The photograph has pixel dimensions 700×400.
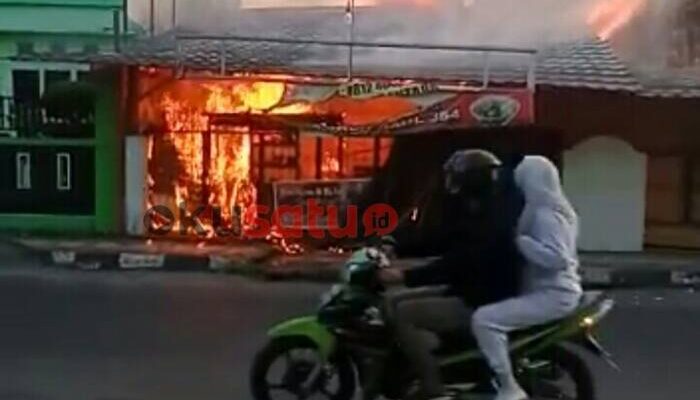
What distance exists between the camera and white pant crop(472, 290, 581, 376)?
20.3 ft

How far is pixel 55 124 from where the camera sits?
57.9ft

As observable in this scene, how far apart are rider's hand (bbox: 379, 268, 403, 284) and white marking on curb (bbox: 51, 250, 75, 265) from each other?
9.13m

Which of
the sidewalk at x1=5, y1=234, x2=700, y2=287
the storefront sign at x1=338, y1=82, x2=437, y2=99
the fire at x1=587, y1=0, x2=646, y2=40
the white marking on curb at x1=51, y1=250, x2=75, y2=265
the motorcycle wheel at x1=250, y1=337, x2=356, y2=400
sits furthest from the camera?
the fire at x1=587, y1=0, x2=646, y2=40

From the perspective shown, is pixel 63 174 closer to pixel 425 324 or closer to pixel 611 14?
pixel 611 14

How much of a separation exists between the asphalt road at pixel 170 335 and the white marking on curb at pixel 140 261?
1.20ft

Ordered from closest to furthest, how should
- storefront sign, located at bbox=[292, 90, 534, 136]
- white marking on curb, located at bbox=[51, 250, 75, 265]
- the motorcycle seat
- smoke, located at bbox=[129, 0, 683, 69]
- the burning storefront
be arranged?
the motorcycle seat, white marking on curb, located at bbox=[51, 250, 75, 265], storefront sign, located at bbox=[292, 90, 534, 136], the burning storefront, smoke, located at bbox=[129, 0, 683, 69]

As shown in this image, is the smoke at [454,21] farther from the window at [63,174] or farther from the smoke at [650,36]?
the window at [63,174]

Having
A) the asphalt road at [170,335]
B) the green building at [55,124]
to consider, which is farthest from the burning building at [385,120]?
the asphalt road at [170,335]

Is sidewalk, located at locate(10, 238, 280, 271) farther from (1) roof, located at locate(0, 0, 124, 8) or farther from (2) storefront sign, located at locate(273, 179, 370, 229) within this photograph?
(1) roof, located at locate(0, 0, 124, 8)

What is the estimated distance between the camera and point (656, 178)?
17109 mm

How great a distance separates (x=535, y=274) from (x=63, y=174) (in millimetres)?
12258

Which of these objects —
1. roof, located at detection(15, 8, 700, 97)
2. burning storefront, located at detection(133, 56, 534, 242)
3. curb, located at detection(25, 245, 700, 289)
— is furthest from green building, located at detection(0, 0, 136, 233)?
curb, located at detection(25, 245, 700, 289)

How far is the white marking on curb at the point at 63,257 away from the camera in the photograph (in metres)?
14.9

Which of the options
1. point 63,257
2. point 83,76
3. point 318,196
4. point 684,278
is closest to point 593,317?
point 684,278
